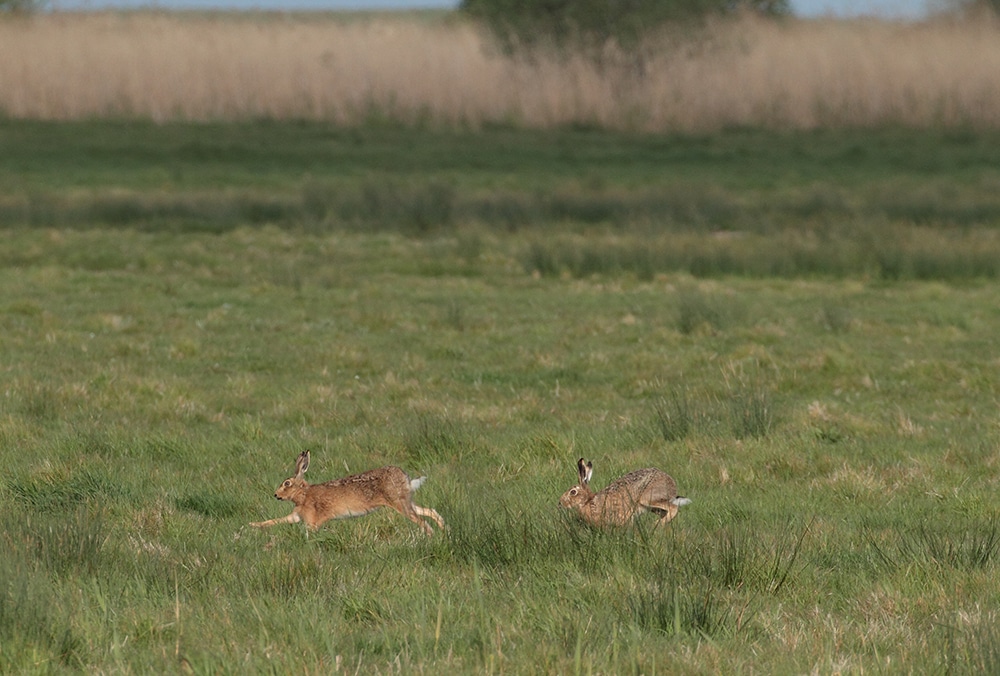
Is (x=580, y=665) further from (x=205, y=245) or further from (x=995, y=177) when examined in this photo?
(x=995, y=177)

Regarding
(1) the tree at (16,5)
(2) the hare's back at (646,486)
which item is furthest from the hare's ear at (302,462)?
(1) the tree at (16,5)

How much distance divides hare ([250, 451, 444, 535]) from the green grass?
10 centimetres

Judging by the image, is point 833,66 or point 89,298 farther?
point 833,66

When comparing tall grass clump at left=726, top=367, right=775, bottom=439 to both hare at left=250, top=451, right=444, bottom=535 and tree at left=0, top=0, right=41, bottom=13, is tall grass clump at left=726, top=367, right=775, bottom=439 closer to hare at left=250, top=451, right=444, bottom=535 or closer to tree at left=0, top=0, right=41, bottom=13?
hare at left=250, top=451, right=444, bottom=535

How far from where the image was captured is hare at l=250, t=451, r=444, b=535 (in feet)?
24.6

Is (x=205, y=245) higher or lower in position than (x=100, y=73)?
lower

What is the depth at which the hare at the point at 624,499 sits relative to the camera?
23.3 ft

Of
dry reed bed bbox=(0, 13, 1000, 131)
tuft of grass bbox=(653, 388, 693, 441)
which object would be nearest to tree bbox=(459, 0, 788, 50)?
dry reed bed bbox=(0, 13, 1000, 131)

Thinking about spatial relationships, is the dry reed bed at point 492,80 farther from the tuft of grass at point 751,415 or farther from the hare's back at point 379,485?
the hare's back at point 379,485

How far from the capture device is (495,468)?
9344 millimetres

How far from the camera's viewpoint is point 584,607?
5.70 meters

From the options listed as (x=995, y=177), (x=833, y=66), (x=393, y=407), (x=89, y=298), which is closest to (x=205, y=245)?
(x=89, y=298)

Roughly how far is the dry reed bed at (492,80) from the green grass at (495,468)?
21.5m

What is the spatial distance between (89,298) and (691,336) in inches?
350
